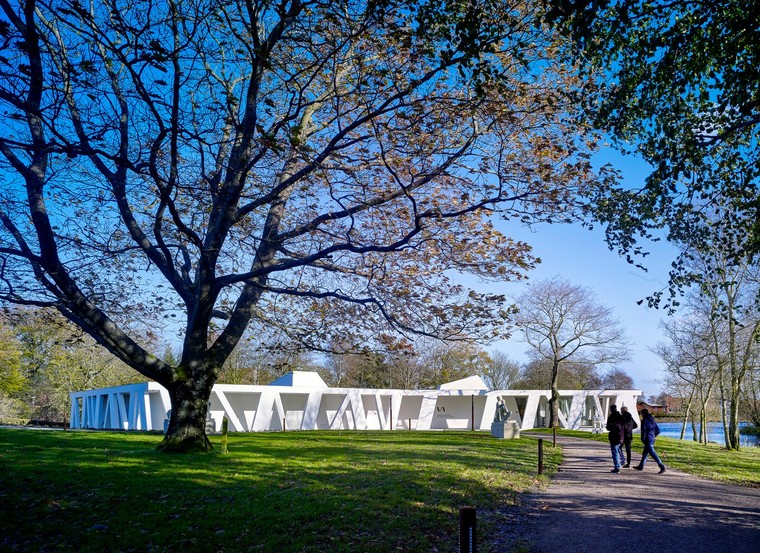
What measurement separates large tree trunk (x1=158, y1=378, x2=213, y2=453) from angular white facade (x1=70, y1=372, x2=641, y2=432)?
2132cm

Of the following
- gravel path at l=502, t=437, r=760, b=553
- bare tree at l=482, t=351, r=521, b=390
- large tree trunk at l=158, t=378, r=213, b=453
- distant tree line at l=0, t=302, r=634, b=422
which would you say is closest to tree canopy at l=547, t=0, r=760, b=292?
gravel path at l=502, t=437, r=760, b=553

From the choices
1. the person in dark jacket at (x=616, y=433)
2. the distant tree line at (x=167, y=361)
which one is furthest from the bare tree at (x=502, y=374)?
the person in dark jacket at (x=616, y=433)

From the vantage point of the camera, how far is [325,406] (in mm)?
42031

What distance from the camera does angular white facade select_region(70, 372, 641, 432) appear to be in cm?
3619

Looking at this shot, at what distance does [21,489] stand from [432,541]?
21.2 ft

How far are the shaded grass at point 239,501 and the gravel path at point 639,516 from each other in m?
→ 0.70

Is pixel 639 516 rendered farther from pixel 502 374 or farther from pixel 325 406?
pixel 502 374

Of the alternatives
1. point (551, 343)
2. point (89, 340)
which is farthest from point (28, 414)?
point (551, 343)

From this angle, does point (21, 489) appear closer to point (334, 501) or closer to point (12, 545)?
point (12, 545)

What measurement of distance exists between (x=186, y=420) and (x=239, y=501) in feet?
19.0

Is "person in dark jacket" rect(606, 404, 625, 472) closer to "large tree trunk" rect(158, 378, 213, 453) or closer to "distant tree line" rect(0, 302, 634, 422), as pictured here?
"large tree trunk" rect(158, 378, 213, 453)

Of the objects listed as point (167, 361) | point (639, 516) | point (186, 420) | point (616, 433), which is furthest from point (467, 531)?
point (167, 361)

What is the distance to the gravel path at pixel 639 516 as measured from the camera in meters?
7.23

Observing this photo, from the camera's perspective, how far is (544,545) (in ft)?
23.5
